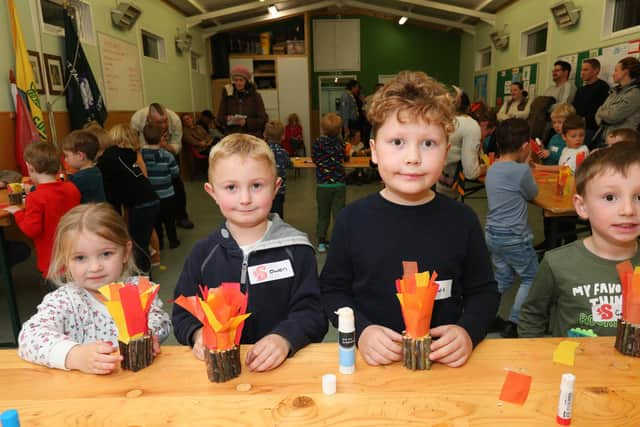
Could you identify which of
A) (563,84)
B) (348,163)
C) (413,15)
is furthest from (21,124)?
(413,15)

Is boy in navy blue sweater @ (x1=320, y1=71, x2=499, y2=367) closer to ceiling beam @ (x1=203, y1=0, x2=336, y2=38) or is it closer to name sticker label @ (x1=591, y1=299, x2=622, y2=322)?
name sticker label @ (x1=591, y1=299, x2=622, y2=322)

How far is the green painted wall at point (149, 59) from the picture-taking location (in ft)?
13.2

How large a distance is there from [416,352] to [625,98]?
16.3 ft

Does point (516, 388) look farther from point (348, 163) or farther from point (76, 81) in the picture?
point (76, 81)

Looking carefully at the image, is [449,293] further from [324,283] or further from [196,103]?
[196,103]

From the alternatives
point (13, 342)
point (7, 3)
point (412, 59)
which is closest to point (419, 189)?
point (13, 342)

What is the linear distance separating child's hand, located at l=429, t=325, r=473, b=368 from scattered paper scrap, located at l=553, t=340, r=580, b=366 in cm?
18

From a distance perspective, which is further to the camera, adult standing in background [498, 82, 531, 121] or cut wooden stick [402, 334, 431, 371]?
adult standing in background [498, 82, 531, 121]

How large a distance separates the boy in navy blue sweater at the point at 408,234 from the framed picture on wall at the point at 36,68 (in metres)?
4.37

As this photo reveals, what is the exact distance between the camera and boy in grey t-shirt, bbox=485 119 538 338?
253cm

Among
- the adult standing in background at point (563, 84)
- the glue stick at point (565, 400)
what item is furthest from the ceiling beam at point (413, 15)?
the glue stick at point (565, 400)

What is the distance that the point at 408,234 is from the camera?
1.11 m

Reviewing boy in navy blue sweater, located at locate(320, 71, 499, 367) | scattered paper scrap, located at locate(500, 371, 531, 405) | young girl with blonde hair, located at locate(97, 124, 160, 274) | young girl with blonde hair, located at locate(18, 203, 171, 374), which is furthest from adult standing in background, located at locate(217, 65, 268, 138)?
scattered paper scrap, located at locate(500, 371, 531, 405)

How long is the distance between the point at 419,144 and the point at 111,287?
0.72 m
